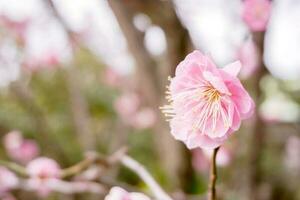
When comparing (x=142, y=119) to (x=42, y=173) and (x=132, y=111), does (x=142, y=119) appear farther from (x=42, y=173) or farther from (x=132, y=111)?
(x=42, y=173)

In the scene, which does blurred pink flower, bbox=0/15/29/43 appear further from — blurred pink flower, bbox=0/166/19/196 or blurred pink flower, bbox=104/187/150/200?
blurred pink flower, bbox=104/187/150/200

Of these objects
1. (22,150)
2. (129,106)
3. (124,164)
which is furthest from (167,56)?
(22,150)

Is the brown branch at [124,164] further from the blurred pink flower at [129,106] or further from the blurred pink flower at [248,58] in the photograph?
the blurred pink flower at [129,106]

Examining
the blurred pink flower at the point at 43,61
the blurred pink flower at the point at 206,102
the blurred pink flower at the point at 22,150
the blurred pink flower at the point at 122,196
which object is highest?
the blurred pink flower at the point at 43,61

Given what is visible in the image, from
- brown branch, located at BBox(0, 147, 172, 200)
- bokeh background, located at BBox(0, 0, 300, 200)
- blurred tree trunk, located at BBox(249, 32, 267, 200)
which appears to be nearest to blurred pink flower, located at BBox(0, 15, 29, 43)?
bokeh background, located at BBox(0, 0, 300, 200)

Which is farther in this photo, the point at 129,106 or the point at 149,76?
the point at 129,106

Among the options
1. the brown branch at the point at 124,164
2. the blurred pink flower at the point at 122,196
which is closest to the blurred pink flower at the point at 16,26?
the brown branch at the point at 124,164

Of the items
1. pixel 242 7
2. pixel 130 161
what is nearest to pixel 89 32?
pixel 242 7
